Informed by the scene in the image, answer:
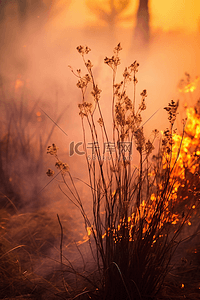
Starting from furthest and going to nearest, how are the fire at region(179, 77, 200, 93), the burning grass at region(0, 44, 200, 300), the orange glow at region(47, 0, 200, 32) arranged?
the fire at region(179, 77, 200, 93), the orange glow at region(47, 0, 200, 32), the burning grass at region(0, 44, 200, 300)

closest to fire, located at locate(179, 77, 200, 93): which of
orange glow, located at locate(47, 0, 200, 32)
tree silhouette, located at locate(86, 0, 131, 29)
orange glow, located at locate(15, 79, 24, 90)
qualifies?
orange glow, located at locate(47, 0, 200, 32)

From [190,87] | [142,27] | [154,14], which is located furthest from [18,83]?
[190,87]

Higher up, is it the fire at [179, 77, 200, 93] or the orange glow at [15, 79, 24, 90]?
the orange glow at [15, 79, 24, 90]

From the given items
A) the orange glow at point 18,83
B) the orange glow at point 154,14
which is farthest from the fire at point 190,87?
the orange glow at point 18,83

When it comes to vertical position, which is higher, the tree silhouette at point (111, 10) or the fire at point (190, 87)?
the tree silhouette at point (111, 10)

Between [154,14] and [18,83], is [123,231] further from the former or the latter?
[154,14]

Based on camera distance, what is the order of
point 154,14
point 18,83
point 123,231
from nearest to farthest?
point 123,231, point 18,83, point 154,14

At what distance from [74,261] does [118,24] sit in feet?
7.55

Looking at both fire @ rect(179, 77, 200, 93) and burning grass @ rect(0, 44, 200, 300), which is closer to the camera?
burning grass @ rect(0, 44, 200, 300)

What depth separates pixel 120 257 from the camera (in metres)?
1.01

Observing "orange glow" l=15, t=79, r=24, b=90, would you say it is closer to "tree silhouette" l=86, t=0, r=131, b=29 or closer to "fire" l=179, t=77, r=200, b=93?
"tree silhouette" l=86, t=0, r=131, b=29

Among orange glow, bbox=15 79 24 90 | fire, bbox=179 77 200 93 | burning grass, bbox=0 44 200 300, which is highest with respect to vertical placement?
orange glow, bbox=15 79 24 90

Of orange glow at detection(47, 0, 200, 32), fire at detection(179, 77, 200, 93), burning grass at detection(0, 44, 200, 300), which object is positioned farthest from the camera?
fire at detection(179, 77, 200, 93)

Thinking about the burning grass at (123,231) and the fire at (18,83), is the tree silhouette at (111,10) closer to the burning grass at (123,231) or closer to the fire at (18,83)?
the burning grass at (123,231)
